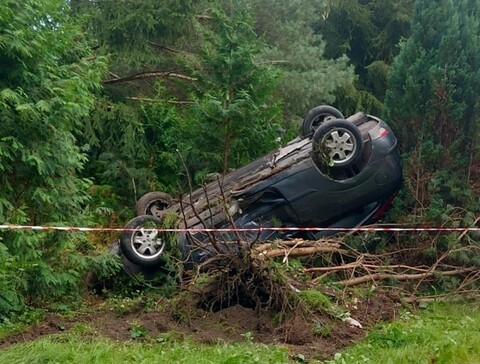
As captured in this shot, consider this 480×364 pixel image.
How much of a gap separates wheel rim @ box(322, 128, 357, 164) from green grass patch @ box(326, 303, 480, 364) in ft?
8.78

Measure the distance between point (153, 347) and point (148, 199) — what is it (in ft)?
15.0

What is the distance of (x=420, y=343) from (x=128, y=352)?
95.6 inches

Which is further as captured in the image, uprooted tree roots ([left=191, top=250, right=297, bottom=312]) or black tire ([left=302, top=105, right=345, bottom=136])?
black tire ([left=302, top=105, right=345, bottom=136])

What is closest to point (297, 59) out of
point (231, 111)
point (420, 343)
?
point (231, 111)

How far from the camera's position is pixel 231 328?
5.89m

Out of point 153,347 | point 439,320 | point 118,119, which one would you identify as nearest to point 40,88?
point 153,347

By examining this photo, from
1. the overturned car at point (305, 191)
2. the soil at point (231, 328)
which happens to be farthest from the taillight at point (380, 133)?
the soil at point (231, 328)

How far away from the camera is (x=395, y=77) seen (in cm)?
975

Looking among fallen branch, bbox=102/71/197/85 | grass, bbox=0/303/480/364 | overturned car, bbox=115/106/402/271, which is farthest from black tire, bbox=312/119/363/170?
fallen branch, bbox=102/71/197/85

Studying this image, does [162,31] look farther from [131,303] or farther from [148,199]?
[131,303]

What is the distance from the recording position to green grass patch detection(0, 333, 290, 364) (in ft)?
15.6

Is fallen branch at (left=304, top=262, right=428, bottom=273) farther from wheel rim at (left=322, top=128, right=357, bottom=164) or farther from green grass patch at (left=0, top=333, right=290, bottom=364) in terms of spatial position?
green grass patch at (left=0, top=333, right=290, bottom=364)

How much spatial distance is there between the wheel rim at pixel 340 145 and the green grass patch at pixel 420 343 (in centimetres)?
268

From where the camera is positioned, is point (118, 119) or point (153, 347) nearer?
point (153, 347)
